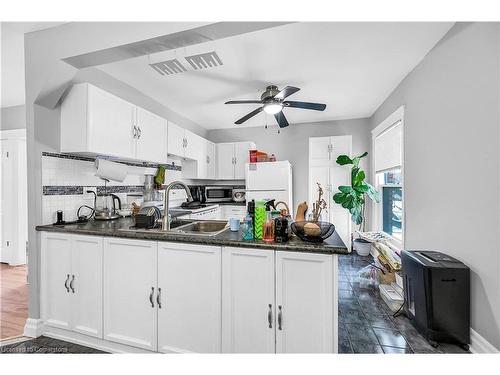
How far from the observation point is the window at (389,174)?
119 inches

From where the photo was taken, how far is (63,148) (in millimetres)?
2031

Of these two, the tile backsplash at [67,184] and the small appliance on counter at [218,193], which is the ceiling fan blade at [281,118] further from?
the tile backsplash at [67,184]

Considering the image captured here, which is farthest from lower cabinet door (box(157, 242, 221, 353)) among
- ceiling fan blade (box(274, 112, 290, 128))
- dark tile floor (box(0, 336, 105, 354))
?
ceiling fan blade (box(274, 112, 290, 128))

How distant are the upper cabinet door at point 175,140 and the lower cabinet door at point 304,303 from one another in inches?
97.1

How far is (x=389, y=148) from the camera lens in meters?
3.32

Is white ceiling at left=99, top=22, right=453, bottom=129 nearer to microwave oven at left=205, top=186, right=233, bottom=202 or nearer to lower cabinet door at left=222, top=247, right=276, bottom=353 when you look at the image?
microwave oven at left=205, top=186, right=233, bottom=202

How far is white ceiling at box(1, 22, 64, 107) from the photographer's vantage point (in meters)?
1.76

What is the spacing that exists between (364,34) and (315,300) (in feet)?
7.06

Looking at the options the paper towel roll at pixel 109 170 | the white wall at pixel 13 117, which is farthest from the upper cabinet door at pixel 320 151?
the white wall at pixel 13 117

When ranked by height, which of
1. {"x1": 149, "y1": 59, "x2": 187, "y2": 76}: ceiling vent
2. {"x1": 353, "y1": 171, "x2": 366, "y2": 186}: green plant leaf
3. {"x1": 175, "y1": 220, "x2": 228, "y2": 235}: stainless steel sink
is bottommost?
{"x1": 175, "y1": 220, "x2": 228, "y2": 235}: stainless steel sink

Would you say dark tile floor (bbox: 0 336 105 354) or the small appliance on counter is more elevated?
the small appliance on counter

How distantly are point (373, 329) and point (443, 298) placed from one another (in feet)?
2.09

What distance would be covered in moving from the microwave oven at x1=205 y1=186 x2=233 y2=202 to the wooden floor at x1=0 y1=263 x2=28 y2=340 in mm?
2886

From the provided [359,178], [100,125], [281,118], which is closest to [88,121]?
[100,125]
